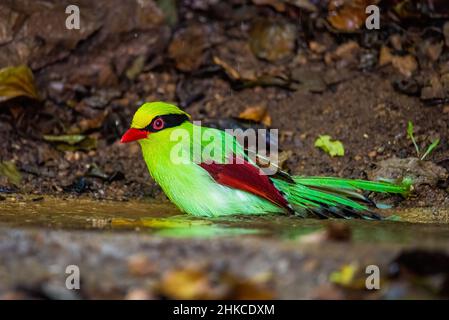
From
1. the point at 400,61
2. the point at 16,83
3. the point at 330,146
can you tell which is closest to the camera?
the point at 330,146

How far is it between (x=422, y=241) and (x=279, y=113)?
11.0ft

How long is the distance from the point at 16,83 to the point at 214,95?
1.70 metres

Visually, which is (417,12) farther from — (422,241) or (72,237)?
(72,237)

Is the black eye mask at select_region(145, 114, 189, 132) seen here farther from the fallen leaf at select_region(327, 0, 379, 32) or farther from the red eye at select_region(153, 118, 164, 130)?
the fallen leaf at select_region(327, 0, 379, 32)

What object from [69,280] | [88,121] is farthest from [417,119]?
[69,280]

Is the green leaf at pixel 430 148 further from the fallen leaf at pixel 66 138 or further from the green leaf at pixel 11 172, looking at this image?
the green leaf at pixel 11 172

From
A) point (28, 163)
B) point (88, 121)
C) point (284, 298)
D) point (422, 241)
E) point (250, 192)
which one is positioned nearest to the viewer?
point (284, 298)

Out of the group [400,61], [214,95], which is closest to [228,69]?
[214,95]

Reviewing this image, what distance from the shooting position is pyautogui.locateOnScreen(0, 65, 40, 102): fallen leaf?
6398 millimetres

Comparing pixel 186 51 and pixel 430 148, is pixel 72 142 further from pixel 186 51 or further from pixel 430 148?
pixel 430 148

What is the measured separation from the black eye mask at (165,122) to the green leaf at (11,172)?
50.6 inches

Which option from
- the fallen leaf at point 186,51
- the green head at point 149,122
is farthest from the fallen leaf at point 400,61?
the green head at point 149,122

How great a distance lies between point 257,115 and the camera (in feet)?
21.9

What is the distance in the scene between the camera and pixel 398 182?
5582 mm
